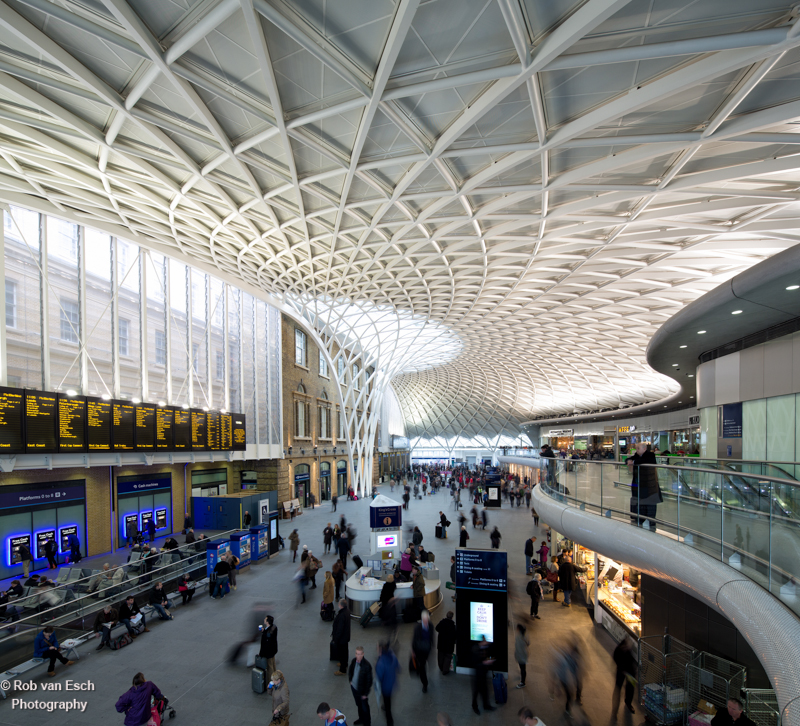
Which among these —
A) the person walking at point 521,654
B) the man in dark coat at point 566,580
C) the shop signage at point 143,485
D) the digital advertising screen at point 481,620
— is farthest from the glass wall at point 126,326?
the man in dark coat at point 566,580

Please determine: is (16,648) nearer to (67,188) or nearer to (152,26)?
(152,26)

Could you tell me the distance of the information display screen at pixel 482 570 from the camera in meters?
10.8

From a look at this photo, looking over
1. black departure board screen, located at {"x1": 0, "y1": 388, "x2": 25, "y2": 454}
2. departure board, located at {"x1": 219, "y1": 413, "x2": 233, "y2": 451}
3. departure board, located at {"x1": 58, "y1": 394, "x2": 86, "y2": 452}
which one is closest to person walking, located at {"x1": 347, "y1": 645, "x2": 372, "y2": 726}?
black departure board screen, located at {"x1": 0, "y1": 388, "x2": 25, "y2": 454}

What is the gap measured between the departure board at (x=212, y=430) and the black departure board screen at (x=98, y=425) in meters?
6.53

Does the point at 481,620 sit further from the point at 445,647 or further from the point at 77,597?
the point at 77,597

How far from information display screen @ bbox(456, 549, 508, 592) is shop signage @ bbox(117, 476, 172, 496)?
63.7 feet

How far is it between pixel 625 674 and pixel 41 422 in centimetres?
1983

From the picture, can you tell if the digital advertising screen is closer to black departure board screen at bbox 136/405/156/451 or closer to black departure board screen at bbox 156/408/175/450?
black departure board screen at bbox 136/405/156/451

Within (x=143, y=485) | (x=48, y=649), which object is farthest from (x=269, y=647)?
(x=143, y=485)

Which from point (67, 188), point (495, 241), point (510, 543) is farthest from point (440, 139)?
point (510, 543)

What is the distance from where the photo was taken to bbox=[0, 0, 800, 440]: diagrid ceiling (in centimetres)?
815

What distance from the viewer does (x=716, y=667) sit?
9.19 m

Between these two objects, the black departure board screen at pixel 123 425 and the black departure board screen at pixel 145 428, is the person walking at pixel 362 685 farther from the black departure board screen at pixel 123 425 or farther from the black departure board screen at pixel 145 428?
the black departure board screen at pixel 145 428

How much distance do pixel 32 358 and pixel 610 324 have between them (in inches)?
1358
